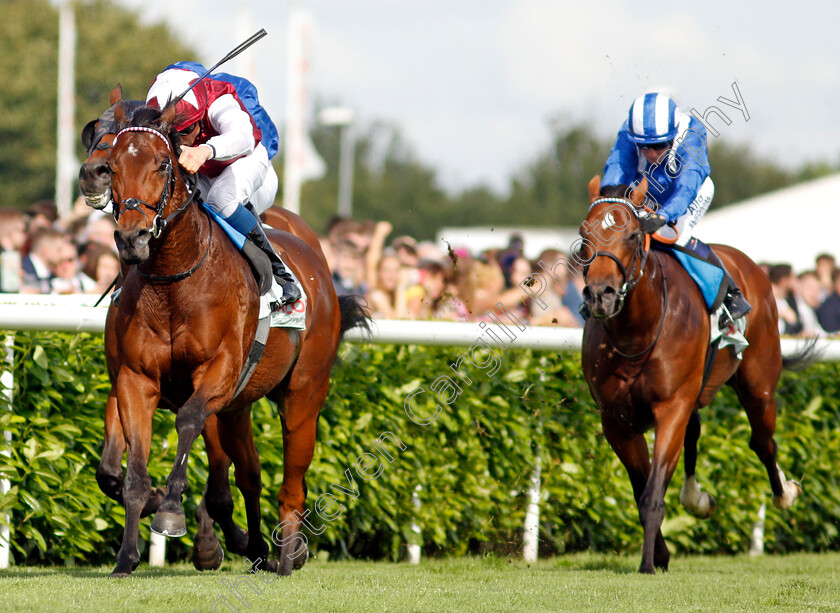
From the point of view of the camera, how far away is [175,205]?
416 cm

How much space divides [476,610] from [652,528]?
172 cm

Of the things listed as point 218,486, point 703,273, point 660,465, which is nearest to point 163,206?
point 218,486

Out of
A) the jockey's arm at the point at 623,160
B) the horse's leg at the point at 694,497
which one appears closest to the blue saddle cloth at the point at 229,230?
the jockey's arm at the point at 623,160

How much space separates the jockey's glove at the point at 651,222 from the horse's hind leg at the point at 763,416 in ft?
4.74

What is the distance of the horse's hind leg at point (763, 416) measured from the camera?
6.44 meters

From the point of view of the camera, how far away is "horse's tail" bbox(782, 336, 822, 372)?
6.91 m

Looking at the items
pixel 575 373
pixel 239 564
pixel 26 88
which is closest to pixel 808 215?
pixel 575 373

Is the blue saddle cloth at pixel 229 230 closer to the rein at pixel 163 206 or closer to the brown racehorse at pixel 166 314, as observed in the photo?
the brown racehorse at pixel 166 314

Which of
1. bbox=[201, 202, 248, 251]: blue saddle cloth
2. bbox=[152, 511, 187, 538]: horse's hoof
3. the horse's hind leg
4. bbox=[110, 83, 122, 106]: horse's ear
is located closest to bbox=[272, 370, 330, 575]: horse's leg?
bbox=[201, 202, 248, 251]: blue saddle cloth

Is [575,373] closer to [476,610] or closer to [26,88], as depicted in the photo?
[476,610]

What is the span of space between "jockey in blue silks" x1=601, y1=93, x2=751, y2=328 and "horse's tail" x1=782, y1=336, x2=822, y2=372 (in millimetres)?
1058

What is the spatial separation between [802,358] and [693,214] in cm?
143

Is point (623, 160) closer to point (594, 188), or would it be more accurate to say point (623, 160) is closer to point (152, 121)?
point (594, 188)

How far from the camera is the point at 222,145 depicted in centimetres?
445
